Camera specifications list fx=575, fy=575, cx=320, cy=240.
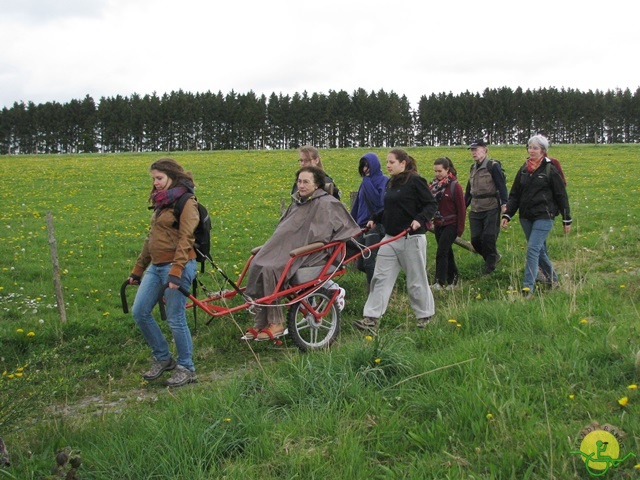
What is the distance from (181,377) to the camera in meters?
5.26

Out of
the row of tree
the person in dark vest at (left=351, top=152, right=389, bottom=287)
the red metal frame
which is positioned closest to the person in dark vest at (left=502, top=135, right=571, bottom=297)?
the person in dark vest at (left=351, top=152, right=389, bottom=287)

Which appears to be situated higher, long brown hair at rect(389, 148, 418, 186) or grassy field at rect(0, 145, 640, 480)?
long brown hair at rect(389, 148, 418, 186)

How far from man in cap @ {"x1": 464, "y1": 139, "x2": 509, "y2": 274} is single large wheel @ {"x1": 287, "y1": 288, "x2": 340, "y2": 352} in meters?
3.34

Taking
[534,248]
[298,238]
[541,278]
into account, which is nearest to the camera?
[298,238]

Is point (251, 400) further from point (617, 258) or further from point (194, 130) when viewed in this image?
point (194, 130)

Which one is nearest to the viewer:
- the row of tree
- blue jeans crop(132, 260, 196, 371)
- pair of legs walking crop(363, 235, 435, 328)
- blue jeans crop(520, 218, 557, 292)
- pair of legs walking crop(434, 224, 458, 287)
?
blue jeans crop(132, 260, 196, 371)

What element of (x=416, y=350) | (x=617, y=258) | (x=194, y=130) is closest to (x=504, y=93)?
(x=194, y=130)

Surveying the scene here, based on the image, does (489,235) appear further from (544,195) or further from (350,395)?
(350,395)

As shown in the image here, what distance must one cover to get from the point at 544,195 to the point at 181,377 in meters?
4.74

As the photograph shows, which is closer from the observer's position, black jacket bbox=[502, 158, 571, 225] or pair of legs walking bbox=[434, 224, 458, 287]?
black jacket bbox=[502, 158, 571, 225]

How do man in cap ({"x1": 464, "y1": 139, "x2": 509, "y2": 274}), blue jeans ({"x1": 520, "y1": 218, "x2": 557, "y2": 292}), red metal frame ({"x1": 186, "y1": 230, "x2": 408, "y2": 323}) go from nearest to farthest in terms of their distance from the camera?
1. red metal frame ({"x1": 186, "y1": 230, "x2": 408, "y2": 323})
2. blue jeans ({"x1": 520, "y1": 218, "x2": 557, "y2": 292})
3. man in cap ({"x1": 464, "y1": 139, "x2": 509, "y2": 274})

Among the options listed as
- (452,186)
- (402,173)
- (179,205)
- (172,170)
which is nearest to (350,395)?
(179,205)

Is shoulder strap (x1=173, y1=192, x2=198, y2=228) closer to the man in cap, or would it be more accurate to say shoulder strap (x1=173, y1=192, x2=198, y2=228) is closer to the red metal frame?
the red metal frame

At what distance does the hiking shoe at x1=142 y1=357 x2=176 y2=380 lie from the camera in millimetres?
5383
